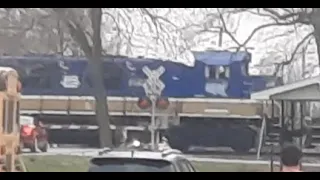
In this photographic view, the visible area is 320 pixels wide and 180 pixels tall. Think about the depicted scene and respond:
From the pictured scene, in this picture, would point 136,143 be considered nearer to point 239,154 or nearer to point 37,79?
point 239,154

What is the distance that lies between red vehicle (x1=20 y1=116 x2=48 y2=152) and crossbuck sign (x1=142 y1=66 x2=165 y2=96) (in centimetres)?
102

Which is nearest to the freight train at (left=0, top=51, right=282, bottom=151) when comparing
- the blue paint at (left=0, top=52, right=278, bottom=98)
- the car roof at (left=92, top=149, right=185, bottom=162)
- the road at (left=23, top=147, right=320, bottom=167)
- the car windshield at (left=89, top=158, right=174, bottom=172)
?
the blue paint at (left=0, top=52, right=278, bottom=98)

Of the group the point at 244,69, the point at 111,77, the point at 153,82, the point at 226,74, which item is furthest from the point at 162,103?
the point at 244,69

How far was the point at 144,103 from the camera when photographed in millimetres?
8766

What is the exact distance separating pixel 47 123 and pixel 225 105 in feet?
5.37

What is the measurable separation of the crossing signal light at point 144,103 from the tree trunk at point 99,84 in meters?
0.32

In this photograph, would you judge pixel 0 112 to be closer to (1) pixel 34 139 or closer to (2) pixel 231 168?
(1) pixel 34 139

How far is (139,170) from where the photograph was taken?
6.95 m

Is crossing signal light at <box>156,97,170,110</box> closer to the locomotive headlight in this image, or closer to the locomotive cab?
the locomotive cab

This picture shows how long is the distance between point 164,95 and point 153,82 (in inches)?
6.9

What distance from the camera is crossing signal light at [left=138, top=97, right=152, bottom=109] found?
875cm

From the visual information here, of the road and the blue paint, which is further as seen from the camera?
the blue paint

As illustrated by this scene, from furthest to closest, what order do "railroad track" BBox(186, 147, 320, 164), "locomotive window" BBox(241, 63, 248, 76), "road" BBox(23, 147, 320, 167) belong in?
1. "locomotive window" BBox(241, 63, 248, 76)
2. "railroad track" BBox(186, 147, 320, 164)
3. "road" BBox(23, 147, 320, 167)
